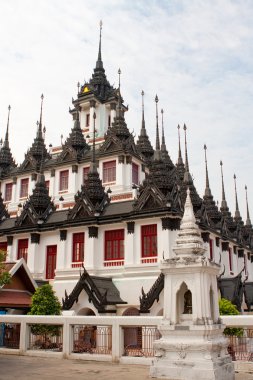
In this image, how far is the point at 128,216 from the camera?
25.5 metres

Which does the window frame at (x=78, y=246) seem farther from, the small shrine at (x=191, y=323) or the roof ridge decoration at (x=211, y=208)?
the small shrine at (x=191, y=323)

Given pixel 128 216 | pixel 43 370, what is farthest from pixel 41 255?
pixel 43 370

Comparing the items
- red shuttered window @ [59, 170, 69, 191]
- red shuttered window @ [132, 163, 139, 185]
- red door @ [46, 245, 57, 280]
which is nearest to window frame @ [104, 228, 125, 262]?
red door @ [46, 245, 57, 280]

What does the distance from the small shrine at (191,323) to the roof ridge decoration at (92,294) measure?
37.7ft

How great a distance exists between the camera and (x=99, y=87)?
46688mm

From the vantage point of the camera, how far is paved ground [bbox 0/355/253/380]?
11729mm

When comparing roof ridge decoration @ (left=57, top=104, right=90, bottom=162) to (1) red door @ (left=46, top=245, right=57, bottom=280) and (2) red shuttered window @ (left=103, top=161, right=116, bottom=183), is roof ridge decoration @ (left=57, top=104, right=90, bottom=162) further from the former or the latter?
(1) red door @ (left=46, top=245, right=57, bottom=280)

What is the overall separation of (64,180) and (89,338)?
20190mm

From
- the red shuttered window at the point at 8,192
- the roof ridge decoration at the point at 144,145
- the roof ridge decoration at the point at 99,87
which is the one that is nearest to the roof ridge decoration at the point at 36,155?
the red shuttered window at the point at 8,192

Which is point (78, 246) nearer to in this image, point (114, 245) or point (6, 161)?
point (114, 245)

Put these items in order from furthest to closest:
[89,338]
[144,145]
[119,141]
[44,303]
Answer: [144,145] < [119,141] < [44,303] < [89,338]

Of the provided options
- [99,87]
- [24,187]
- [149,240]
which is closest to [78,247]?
[149,240]

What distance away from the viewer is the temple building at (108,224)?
2428cm

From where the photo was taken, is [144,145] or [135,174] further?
[144,145]
